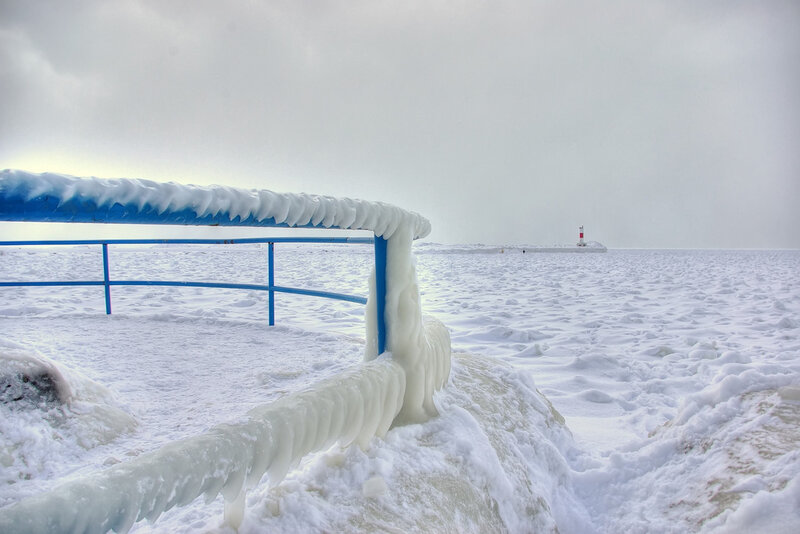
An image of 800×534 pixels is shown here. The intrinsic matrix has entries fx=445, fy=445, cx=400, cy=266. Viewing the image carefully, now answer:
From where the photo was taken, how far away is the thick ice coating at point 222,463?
597 millimetres

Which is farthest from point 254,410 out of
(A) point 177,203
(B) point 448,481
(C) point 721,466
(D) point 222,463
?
(C) point 721,466

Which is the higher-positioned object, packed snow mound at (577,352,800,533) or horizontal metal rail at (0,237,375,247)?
horizontal metal rail at (0,237,375,247)

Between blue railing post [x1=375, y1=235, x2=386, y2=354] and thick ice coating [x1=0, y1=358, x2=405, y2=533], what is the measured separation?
197mm

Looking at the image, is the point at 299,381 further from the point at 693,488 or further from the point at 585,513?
the point at 693,488

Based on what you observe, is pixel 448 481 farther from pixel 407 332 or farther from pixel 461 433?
pixel 407 332

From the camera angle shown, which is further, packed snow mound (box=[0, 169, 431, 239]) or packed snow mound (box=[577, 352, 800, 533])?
packed snow mound (box=[577, 352, 800, 533])

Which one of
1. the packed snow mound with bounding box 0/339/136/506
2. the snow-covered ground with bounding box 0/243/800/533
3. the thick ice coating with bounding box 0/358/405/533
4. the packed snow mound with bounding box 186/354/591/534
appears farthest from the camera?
the packed snow mound with bounding box 0/339/136/506

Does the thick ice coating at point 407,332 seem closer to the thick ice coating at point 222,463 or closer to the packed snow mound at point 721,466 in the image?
the thick ice coating at point 222,463

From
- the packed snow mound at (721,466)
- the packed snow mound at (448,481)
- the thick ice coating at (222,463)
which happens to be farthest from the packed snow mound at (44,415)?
the packed snow mound at (721,466)

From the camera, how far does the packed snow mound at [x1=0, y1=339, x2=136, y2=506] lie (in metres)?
1.25

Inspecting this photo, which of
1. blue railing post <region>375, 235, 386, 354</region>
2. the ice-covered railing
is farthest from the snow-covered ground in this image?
blue railing post <region>375, 235, 386, 354</region>

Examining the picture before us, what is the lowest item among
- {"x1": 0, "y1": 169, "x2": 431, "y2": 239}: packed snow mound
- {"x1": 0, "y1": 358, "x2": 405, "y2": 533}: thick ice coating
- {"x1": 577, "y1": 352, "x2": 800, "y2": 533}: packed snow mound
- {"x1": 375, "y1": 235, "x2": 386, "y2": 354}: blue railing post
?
{"x1": 577, "y1": 352, "x2": 800, "y2": 533}: packed snow mound

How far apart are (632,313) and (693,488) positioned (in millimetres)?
4772

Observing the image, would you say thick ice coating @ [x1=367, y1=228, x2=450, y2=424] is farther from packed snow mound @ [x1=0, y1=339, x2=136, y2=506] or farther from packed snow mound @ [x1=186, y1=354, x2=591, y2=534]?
packed snow mound @ [x1=0, y1=339, x2=136, y2=506]
